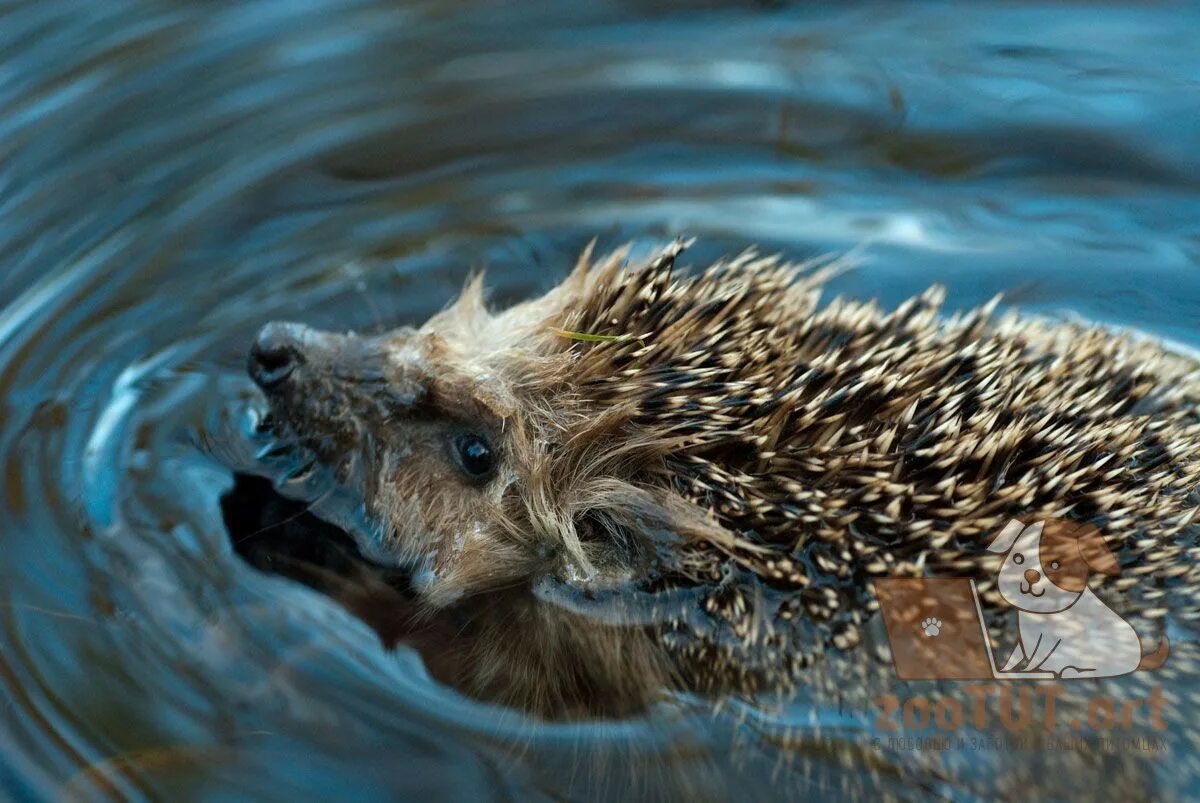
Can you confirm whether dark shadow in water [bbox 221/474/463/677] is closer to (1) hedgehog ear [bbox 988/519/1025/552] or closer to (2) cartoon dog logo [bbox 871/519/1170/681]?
(2) cartoon dog logo [bbox 871/519/1170/681]

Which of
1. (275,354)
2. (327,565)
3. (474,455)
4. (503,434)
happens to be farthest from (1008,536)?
(275,354)

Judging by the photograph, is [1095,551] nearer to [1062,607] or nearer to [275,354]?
[1062,607]

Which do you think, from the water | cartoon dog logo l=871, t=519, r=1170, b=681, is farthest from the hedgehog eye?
cartoon dog logo l=871, t=519, r=1170, b=681

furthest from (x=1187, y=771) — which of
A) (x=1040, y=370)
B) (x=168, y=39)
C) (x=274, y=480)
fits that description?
(x=168, y=39)

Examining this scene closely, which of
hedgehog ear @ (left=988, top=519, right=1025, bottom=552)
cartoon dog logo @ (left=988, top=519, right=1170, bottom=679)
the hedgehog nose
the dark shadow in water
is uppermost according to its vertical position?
the hedgehog nose

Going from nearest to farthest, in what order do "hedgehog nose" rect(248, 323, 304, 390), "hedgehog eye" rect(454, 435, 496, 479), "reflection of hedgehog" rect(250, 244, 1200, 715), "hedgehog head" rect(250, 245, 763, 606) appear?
"reflection of hedgehog" rect(250, 244, 1200, 715) < "hedgehog head" rect(250, 245, 763, 606) < "hedgehog eye" rect(454, 435, 496, 479) < "hedgehog nose" rect(248, 323, 304, 390)

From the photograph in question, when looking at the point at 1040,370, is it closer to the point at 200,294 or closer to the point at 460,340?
the point at 460,340

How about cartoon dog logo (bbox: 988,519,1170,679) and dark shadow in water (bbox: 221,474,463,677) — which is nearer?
cartoon dog logo (bbox: 988,519,1170,679)
